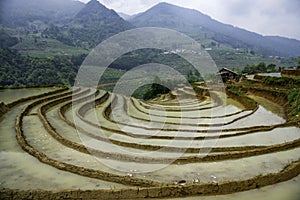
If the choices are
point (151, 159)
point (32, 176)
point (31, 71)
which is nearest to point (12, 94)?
point (32, 176)

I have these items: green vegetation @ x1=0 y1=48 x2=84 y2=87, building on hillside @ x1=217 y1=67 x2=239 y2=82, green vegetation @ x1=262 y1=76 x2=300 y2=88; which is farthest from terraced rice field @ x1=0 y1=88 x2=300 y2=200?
green vegetation @ x1=0 y1=48 x2=84 y2=87

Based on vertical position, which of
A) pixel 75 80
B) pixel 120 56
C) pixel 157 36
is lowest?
pixel 75 80

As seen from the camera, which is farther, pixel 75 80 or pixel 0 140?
pixel 75 80

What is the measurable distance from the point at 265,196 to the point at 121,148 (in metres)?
6.92

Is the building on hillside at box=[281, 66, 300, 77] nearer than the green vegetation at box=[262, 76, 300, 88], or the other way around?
the green vegetation at box=[262, 76, 300, 88]

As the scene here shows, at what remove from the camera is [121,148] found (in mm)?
12461

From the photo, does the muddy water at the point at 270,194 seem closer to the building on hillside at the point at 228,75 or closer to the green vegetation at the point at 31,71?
the building on hillside at the point at 228,75

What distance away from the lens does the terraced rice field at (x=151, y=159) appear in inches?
288

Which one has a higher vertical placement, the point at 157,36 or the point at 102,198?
the point at 157,36

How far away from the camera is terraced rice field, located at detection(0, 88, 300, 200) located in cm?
732

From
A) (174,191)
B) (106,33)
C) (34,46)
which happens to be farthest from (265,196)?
(106,33)

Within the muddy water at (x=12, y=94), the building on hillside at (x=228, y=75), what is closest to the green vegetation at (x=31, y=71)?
the muddy water at (x=12, y=94)

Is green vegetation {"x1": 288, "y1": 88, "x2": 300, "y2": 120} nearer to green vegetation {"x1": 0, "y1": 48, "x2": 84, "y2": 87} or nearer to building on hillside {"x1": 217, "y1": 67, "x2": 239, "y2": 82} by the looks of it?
building on hillside {"x1": 217, "y1": 67, "x2": 239, "y2": 82}

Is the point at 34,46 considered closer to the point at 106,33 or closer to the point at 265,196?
the point at 106,33
